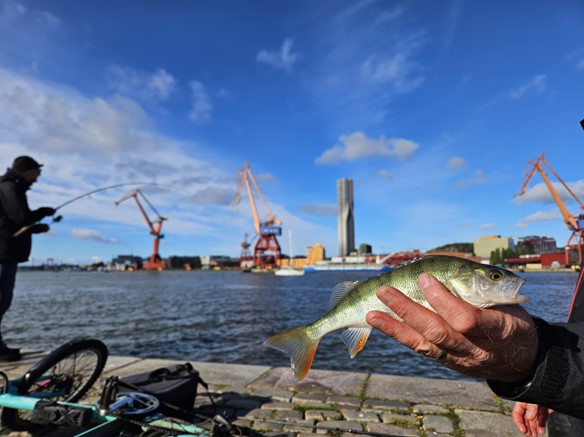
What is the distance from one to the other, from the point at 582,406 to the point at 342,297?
3.62 ft

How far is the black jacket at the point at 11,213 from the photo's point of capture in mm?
5832

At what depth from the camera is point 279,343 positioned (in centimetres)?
215

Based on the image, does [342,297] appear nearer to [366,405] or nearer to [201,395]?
[366,405]

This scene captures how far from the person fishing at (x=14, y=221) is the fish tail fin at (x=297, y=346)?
5.48 metres

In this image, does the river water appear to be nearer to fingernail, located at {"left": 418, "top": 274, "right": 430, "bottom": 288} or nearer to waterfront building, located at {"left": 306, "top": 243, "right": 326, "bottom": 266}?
fingernail, located at {"left": 418, "top": 274, "right": 430, "bottom": 288}

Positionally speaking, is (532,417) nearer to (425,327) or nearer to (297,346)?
(297,346)

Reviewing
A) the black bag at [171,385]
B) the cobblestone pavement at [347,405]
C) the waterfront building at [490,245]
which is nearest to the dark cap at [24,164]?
the cobblestone pavement at [347,405]

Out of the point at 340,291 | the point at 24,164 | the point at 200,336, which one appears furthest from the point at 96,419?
the point at 200,336

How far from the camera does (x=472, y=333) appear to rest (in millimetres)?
1226

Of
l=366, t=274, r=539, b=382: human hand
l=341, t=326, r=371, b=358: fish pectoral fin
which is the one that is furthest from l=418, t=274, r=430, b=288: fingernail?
l=341, t=326, r=371, b=358: fish pectoral fin

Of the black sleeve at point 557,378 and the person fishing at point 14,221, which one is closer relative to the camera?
the black sleeve at point 557,378

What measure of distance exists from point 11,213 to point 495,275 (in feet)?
22.1

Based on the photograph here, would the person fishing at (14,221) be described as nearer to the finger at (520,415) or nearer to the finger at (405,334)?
the finger at (405,334)

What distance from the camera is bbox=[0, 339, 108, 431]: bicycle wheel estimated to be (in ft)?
11.7
